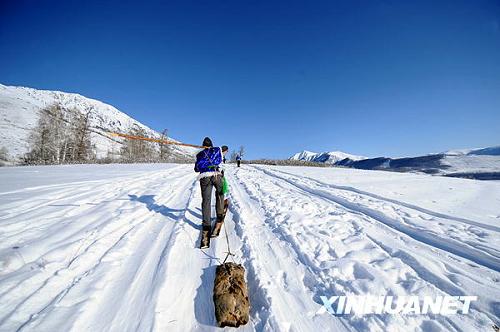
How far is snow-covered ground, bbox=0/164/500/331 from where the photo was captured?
230 cm

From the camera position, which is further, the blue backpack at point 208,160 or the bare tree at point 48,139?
the bare tree at point 48,139

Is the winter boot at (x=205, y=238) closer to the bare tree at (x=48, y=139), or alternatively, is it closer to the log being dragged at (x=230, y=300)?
the log being dragged at (x=230, y=300)

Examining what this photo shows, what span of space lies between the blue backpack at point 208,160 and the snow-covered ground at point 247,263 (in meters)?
1.51

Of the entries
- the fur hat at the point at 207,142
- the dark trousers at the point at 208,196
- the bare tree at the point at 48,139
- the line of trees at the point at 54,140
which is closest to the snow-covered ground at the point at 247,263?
the dark trousers at the point at 208,196

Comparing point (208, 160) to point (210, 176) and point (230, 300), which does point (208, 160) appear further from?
point (230, 300)

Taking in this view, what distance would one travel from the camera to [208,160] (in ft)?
15.6

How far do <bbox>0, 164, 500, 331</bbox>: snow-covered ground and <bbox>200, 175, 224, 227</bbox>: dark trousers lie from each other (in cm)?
53

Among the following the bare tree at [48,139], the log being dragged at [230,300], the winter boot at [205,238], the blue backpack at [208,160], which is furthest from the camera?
the bare tree at [48,139]

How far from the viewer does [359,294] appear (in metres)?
2.69

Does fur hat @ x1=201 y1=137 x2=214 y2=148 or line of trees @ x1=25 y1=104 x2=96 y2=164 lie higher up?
line of trees @ x1=25 y1=104 x2=96 y2=164

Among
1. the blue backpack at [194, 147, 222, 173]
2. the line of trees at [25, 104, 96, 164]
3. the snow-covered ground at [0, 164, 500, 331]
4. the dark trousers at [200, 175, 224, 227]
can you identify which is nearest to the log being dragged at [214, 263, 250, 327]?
the snow-covered ground at [0, 164, 500, 331]

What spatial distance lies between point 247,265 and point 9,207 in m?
6.67

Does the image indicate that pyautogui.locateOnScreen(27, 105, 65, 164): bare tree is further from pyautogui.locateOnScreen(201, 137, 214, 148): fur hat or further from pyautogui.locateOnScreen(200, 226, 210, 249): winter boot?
pyautogui.locateOnScreen(200, 226, 210, 249): winter boot

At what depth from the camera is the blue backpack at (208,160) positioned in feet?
15.6
